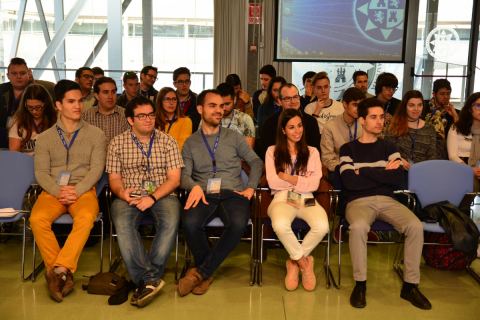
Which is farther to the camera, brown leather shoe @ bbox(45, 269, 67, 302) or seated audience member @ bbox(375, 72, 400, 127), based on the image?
seated audience member @ bbox(375, 72, 400, 127)

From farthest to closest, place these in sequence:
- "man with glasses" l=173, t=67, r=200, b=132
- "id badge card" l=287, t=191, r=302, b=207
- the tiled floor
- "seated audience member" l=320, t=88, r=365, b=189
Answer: "man with glasses" l=173, t=67, r=200, b=132 → "seated audience member" l=320, t=88, r=365, b=189 → "id badge card" l=287, t=191, r=302, b=207 → the tiled floor

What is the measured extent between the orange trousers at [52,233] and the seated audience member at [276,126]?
1499mm

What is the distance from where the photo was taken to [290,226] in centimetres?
371

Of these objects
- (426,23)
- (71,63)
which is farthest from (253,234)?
(71,63)

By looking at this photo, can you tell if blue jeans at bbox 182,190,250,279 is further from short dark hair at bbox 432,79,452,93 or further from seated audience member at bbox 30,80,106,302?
short dark hair at bbox 432,79,452,93

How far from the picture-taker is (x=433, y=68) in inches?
351

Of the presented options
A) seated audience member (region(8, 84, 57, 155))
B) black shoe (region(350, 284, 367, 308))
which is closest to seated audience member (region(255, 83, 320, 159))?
black shoe (region(350, 284, 367, 308))

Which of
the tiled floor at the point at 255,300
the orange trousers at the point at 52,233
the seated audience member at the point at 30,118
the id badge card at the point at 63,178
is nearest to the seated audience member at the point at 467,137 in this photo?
the tiled floor at the point at 255,300

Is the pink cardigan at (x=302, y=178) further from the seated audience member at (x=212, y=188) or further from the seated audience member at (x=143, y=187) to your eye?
the seated audience member at (x=143, y=187)

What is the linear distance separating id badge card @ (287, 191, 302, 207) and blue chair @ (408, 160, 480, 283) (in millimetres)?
855

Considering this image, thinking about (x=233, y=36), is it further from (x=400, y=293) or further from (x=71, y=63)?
(x=400, y=293)

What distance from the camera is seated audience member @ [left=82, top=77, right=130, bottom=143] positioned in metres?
4.68

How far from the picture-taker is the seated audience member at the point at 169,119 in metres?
4.72

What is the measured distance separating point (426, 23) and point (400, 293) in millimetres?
6317
